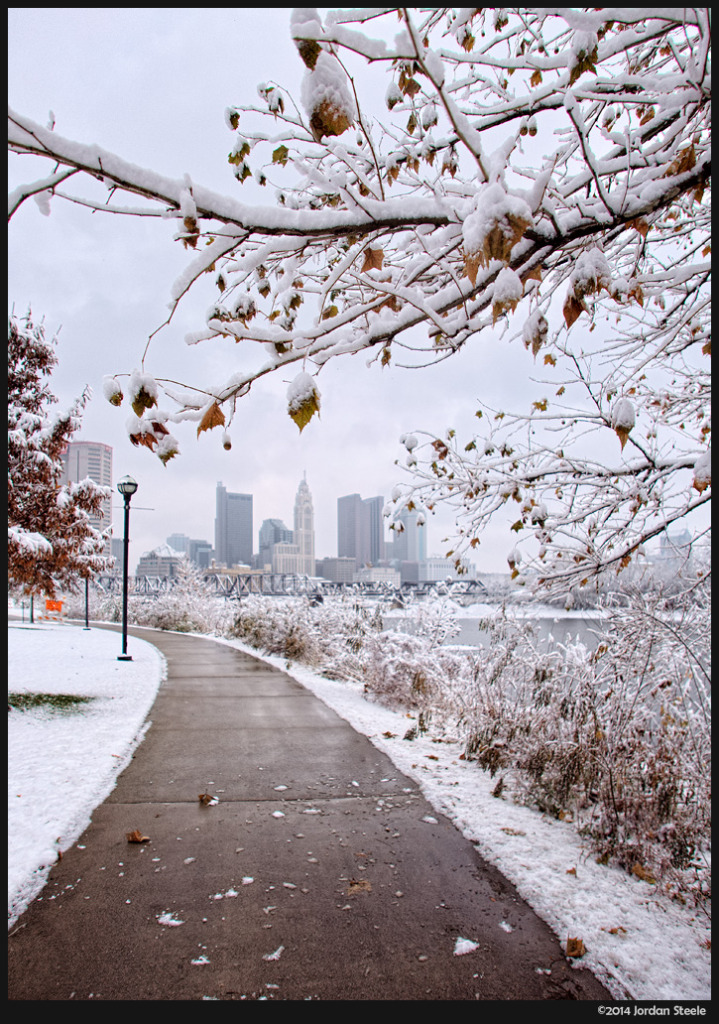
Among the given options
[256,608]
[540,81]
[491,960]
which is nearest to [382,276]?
[540,81]

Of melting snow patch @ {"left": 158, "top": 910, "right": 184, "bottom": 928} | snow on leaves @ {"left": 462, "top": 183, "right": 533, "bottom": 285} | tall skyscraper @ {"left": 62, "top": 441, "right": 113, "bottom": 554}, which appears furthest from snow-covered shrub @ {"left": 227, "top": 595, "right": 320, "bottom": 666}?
snow on leaves @ {"left": 462, "top": 183, "right": 533, "bottom": 285}

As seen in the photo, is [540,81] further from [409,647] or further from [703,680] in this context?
[409,647]

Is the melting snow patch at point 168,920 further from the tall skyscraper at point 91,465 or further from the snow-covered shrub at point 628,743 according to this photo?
the tall skyscraper at point 91,465

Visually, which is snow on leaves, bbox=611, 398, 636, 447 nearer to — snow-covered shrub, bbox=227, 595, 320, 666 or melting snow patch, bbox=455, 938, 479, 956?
melting snow patch, bbox=455, 938, 479, 956

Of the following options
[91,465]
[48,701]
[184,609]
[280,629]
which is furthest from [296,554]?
[48,701]

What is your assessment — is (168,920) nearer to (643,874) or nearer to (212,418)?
(212,418)

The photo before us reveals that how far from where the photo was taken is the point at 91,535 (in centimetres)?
783

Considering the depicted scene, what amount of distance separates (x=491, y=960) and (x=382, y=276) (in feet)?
10.5

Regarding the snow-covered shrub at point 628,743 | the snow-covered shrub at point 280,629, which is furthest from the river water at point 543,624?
the snow-covered shrub at point 280,629

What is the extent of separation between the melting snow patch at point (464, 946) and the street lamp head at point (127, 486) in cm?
1195

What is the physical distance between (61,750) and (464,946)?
4373 millimetres

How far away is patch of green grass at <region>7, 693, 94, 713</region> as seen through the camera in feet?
23.0

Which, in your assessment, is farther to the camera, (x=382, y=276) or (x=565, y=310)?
(x=382, y=276)

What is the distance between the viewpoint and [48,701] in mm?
7438
